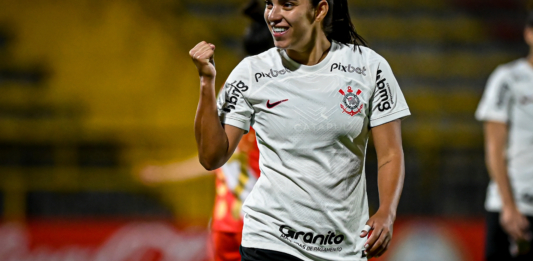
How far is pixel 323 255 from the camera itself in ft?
7.97

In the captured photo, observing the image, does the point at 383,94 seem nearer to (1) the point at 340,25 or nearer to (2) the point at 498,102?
(1) the point at 340,25

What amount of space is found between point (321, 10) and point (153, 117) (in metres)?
7.14

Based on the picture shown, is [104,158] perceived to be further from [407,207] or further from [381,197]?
[381,197]

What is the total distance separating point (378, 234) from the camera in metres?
2.26

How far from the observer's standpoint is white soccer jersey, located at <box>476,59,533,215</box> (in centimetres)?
405

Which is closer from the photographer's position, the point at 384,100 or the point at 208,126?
the point at 208,126

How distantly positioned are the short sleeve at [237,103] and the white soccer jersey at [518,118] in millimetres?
2075

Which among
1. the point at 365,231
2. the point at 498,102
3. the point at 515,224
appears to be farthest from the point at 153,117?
the point at 365,231

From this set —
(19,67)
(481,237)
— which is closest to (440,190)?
(481,237)

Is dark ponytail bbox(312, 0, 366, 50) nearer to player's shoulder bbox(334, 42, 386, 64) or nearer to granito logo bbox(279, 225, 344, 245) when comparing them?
player's shoulder bbox(334, 42, 386, 64)

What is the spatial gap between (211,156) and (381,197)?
595 millimetres

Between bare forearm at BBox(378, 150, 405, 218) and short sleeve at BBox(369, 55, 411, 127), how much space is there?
0.13 m

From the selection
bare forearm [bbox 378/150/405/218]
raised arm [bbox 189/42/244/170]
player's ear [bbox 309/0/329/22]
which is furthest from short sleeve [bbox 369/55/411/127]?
raised arm [bbox 189/42/244/170]

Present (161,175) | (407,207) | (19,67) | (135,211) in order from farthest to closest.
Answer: (19,67), (135,211), (407,207), (161,175)
